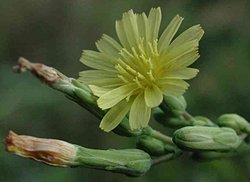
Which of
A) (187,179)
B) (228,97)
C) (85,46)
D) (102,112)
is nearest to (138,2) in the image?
(85,46)

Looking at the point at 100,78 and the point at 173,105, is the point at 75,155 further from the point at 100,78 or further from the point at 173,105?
the point at 173,105

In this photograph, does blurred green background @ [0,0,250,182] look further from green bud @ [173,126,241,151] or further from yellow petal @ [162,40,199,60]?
yellow petal @ [162,40,199,60]

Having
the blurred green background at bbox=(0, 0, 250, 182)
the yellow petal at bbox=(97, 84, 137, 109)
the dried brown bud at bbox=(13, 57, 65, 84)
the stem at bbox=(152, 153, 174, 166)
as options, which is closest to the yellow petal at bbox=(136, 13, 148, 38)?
the yellow petal at bbox=(97, 84, 137, 109)

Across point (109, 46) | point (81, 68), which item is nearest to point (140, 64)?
point (109, 46)

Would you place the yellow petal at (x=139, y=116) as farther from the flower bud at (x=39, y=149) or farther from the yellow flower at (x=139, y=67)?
the flower bud at (x=39, y=149)

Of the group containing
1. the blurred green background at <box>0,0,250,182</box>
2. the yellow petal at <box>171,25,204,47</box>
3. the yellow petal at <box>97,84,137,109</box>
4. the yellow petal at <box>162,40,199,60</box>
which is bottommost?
the yellow petal at <box>97,84,137,109</box>

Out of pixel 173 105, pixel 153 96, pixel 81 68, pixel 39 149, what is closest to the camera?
pixel 39 149
